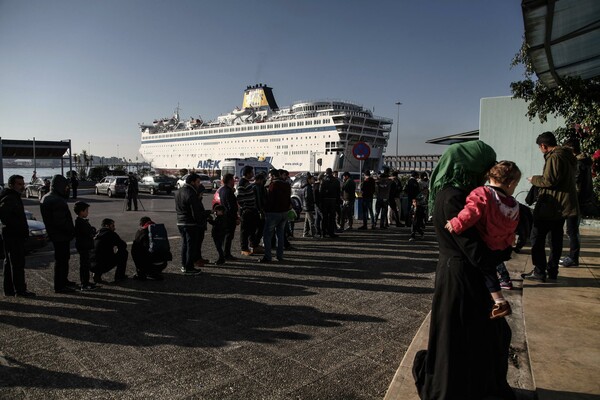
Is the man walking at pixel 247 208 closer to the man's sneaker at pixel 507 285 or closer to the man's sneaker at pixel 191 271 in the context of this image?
the man's sneaker at pixel 191 271

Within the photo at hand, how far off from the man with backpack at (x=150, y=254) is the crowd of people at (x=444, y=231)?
14 mm

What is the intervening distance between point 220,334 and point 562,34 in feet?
19.9

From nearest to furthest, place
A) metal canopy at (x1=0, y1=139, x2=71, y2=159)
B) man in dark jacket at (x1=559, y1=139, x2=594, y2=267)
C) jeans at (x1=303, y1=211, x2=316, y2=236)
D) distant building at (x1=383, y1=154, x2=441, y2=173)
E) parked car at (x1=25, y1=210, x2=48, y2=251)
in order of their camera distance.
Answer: man in dark jacket at (x1=559, y1=139, x2=594, y2=267) < parked car at (x1=25, y1=210, x2=48, y2=251) < jeans at (x1=303, y1=211, x2=316, y2=236) < metal canopy at (x1=0, y1=139, x2=71, y2=159) < distant building at (x1=383, y1=154, x2=441, y2=173)

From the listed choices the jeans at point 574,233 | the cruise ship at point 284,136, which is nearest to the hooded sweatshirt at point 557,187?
the jeans at point 574,233

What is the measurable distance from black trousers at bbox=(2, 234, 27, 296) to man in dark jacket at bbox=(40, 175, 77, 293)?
0.36m

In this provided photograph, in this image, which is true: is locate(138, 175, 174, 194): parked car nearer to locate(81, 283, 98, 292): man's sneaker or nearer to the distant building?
locate(81, 283, 98, 292): man's sneaker

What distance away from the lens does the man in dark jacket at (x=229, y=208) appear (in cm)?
708

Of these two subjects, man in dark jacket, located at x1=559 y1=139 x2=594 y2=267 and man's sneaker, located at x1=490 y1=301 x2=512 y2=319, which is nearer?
man's sneaker, located at x1=490 y1=301 x2=512 y2=319

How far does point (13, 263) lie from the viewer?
16.0 feet

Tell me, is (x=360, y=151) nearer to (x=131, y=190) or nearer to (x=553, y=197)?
(x=553, y=197)

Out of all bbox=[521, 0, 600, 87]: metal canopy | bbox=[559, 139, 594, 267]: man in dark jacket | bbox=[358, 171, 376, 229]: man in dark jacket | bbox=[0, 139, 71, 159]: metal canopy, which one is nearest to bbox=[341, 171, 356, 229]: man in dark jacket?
bbox=[358, 171, 376, 229]: man in dark jacket

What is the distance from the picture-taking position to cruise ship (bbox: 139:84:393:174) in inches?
2090

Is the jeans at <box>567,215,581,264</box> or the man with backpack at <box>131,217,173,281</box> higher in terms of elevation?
the jeans at <box>567,215,581,264</box>

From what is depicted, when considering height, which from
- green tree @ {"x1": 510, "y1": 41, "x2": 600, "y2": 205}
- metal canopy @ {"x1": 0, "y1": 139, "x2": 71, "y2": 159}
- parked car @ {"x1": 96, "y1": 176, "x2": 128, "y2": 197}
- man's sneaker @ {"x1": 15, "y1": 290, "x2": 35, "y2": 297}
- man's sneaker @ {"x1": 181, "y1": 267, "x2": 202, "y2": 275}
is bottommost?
man's sneaker @ {"x1": 15, "y1": 290, "x2": 35, "y2": 297}
